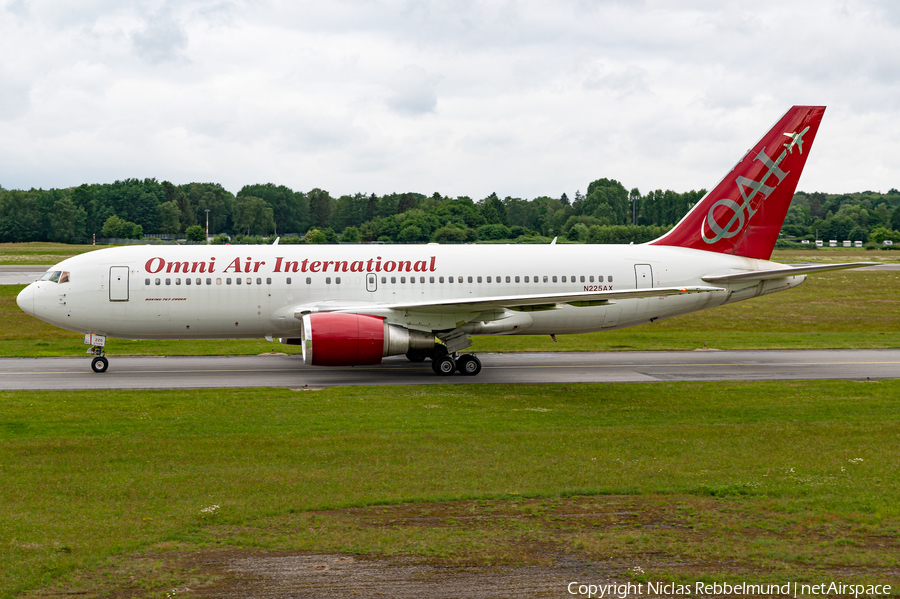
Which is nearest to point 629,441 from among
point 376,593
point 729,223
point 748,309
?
point 376,593

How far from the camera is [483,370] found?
26.3 m

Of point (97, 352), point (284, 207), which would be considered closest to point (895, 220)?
point (284, 207)

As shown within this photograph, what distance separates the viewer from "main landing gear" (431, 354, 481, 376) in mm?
25016

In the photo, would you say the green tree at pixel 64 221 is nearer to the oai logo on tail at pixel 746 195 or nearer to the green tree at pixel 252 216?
the green tree at pixel 252 216

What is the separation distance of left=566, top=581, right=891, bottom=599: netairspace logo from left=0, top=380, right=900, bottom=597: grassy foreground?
284mm

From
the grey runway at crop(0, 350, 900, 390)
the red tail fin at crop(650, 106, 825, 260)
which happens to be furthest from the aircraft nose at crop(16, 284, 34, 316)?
the red tail fin at crop(650, 106, 825, 260)

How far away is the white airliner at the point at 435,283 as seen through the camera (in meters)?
24.6

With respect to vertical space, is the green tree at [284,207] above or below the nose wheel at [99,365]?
above

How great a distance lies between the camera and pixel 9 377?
78.9ft

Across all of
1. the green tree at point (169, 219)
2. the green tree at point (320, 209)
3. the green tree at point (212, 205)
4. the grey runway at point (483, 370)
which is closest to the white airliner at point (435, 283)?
the grey runway at point (483, 370)

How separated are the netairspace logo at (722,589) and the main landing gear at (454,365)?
16.1m

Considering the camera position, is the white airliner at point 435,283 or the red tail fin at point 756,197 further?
the red tail fin at point 756,197

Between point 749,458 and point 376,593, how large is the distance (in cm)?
867

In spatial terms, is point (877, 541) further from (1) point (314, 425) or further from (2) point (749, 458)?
(1) point (314, 425)
